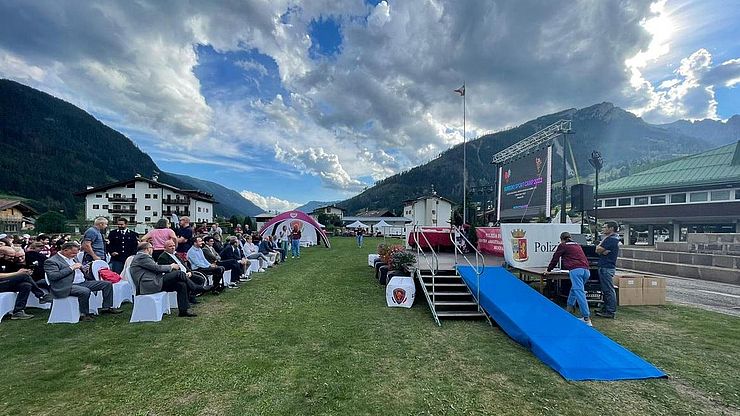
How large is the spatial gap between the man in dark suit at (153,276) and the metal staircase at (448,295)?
4349 millimetres

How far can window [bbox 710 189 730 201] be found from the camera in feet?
94.2

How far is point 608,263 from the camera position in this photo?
625 centimetres

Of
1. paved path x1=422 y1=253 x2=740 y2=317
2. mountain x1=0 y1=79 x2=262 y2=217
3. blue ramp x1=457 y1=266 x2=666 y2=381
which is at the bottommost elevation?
paved path x1=422 y1=253 x2=740 y2=317

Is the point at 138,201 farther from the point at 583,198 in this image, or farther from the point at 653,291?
the point at 653,291

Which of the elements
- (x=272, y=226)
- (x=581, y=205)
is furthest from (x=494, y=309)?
(x=272, y=226)

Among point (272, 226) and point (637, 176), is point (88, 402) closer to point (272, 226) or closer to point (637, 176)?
point (272, 226)

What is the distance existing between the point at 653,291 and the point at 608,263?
2.32 m

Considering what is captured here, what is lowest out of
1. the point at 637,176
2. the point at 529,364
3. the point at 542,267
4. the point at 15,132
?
the point at 529,364

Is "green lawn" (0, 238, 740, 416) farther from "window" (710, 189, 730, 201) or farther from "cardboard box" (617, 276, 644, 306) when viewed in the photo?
"window" (710, 189, 730, 201)

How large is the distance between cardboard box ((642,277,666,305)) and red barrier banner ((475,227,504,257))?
405cm

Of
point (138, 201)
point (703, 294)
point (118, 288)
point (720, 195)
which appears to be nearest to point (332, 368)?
point (118, 288)

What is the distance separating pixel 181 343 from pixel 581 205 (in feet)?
37.4

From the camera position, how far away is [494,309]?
5879 millimetres

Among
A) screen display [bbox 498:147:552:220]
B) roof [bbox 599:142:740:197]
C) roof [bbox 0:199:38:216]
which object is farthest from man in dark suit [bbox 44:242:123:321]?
roof [bbox 0:199:38:216]
